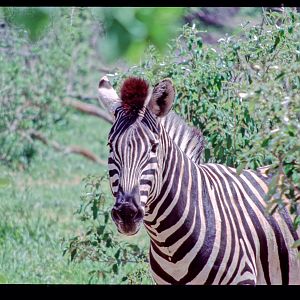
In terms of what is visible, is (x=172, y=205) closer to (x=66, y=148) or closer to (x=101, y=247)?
(x=101, y=247)

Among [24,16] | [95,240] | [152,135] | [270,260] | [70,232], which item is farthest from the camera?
[70,232]

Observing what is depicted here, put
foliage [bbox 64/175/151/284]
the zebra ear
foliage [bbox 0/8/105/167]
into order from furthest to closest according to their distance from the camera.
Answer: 1. foliage [bbox 0/8/105/167]
2. foliage [bbox 64/175/151/284]
3. the zebra ear

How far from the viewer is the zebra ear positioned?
14.0ft

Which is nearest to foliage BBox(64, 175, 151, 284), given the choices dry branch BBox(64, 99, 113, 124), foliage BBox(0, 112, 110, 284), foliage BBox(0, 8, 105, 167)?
foliage BBox(0, 112, 110, 284)

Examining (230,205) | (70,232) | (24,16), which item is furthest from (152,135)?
(70,232)

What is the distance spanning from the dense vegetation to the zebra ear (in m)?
0.31

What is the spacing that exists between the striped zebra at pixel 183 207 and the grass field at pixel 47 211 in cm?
80

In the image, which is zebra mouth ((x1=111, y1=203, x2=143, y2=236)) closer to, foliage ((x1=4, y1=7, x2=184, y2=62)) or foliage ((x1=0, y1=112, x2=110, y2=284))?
foliage ((x1=0, y1=112, x2=110, y2=284))

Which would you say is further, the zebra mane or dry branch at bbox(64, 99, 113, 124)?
dry branch at bbox(64, 99, 113, 124)

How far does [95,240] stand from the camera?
5707mm

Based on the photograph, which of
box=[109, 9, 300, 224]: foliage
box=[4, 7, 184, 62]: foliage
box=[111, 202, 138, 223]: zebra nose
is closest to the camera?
box=[4, 7, 184, 62]: foliage

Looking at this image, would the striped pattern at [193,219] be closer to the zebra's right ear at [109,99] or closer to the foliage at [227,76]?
the zebra's right ear at [109,99]

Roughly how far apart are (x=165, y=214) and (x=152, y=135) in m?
0.36

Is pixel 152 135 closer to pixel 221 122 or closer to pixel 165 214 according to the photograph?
pixel 165 214
